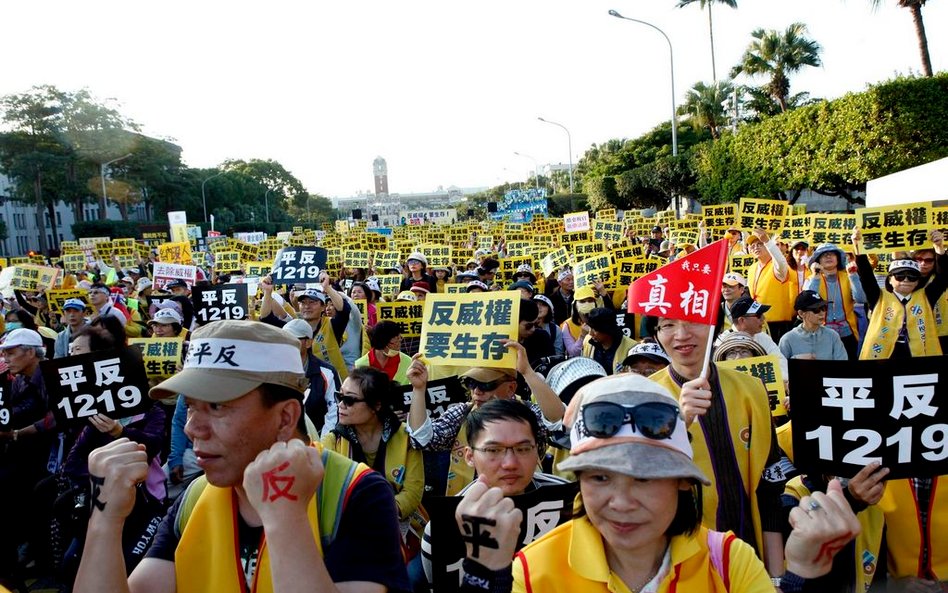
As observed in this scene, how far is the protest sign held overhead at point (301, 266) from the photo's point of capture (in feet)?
31.4

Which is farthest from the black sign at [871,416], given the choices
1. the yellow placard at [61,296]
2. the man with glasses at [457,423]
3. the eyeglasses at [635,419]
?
the yellow placard at [61,296]

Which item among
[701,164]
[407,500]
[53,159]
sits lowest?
[407,500]

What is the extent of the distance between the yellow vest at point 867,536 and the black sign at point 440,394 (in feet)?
7.95

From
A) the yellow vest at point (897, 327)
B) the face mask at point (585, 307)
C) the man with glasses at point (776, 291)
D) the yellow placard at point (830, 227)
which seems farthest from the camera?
the yellow placard at point (830, 227)

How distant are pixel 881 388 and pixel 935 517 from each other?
681mm

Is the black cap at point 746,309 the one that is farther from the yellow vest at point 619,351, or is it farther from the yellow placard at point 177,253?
the yellow placard at point 177,253

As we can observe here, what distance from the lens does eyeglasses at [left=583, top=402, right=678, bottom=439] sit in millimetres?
1971

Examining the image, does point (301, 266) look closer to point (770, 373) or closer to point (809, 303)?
point (809, 303)

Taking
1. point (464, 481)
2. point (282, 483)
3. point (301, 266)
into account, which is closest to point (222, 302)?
point (301, 266)

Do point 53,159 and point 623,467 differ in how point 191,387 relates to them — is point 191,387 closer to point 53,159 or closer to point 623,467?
point 623,467

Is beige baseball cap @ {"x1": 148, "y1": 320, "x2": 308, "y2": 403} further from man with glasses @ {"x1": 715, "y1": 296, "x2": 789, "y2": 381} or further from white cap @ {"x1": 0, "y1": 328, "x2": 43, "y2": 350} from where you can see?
man with glasses @ {"x1": 715, "y1": 296, "x2": 789, "y2": 381}

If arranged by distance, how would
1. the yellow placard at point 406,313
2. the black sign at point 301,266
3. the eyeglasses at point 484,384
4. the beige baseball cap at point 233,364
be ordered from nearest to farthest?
the beige baseball cap at point 233,364
the eyeglasses at point 484,384
the yellow placard at point 406,313
the black sign at point 301,266

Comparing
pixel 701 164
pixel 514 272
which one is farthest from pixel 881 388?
pixel 701 164

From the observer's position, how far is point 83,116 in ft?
187
